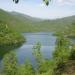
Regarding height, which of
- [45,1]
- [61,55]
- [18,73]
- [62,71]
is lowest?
[18,73]

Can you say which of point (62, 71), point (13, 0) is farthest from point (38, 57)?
point (13, 0)

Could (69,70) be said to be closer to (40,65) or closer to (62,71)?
(62,71)

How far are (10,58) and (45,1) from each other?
65.8 metres

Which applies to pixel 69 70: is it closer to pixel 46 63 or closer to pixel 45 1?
pixel 45 1

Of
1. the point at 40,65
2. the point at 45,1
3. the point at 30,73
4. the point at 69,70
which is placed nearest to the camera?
the point at 45,1

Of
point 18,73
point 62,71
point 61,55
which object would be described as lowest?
point 18,73

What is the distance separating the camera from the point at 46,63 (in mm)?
75125

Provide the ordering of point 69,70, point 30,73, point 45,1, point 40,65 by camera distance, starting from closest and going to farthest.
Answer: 1. point 45,1
2. point 69,70
3. point 30,73
4. point 40,65

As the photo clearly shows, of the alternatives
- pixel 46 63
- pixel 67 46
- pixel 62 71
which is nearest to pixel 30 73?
pixel 46 63

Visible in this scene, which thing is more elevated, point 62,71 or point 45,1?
point 45,1

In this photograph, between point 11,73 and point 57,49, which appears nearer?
point 11,73

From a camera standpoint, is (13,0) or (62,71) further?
(62,71)

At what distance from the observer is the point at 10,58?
76.2 meters

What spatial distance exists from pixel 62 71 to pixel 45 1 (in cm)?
952
